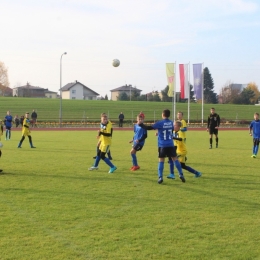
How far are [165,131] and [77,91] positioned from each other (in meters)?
111

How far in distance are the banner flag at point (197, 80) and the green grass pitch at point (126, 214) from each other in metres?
31.5

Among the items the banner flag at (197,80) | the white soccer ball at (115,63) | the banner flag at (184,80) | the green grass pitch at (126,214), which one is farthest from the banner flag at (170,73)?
the green grass pitch at (126,214)

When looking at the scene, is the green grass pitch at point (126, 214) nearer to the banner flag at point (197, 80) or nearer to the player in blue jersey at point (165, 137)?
the player in blue jersey at point (165, 137)

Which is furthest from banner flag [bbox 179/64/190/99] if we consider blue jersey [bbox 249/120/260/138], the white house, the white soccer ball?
the white house

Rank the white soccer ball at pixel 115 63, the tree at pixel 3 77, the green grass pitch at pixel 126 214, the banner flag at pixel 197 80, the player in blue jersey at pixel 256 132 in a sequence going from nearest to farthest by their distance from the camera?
the green grass pitch at pixel 126 214 → the player in blue jersey at pixel 256 132 → the white soccer ball at pixel 115 63 → the banner flag at pixel 197 80 → the tree at pixel 3 77

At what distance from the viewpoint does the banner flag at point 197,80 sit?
141 feet

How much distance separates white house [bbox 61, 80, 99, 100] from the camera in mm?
118044

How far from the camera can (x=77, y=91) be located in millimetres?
119375

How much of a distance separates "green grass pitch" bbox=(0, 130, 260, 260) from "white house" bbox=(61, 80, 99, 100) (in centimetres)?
10734

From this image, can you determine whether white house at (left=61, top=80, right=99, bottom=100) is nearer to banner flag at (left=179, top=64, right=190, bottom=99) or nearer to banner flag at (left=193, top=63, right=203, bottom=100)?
banner flag at (left=193, top=63, right=203, bottom=100)

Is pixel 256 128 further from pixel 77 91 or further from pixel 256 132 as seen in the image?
pixel 77 91

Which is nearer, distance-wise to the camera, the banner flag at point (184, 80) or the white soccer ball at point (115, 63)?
the white soccer ball at point (115, 63)

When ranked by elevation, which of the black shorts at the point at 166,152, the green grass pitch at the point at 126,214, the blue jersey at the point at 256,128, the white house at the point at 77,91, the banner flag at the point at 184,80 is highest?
the white house at the point at 77,91

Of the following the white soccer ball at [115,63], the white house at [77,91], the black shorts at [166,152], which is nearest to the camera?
the black shorts at [166,152]
